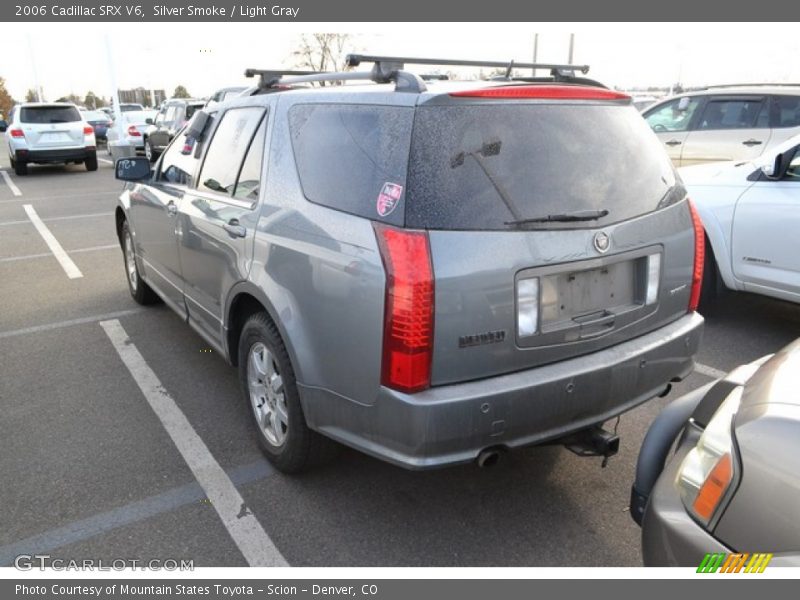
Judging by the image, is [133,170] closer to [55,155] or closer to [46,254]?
[46,254]

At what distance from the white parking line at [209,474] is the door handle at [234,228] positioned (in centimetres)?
115

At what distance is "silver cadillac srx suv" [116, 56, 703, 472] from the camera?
7.72 feet

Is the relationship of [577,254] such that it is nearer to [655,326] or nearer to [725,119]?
[655,326]

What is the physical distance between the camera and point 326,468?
10.6ft

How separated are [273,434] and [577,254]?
170 centimetres

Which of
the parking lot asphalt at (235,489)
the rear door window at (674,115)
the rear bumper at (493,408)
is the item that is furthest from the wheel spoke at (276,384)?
the rear door window at (674,115)

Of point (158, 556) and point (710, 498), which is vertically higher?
point (710, 498)

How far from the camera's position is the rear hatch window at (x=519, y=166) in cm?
238

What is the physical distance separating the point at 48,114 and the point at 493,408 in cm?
1795

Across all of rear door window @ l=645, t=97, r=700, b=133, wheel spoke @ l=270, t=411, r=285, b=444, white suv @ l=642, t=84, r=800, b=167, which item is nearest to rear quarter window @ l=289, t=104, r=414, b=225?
wheel spoke @ l=270, t=411, r=285, b=444

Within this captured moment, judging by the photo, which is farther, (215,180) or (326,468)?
(215,180)

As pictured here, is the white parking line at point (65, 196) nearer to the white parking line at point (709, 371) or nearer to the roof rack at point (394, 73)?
the roof rack at point (394, 73)

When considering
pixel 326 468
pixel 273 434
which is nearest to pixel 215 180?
A: pixel 273 434

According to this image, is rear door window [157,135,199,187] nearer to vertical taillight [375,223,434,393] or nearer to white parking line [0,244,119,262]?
vertical taillight [375,223,434,393]
